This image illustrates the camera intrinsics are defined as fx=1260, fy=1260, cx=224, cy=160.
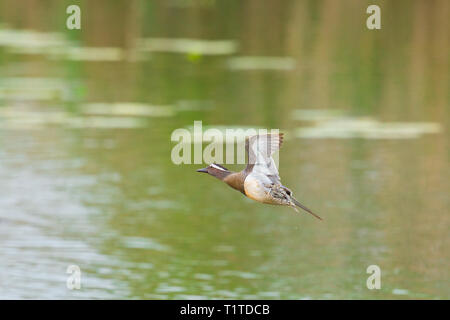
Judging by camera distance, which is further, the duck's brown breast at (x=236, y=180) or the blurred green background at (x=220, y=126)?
the blurred green background at (x=220, y=126)

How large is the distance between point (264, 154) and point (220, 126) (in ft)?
30.2

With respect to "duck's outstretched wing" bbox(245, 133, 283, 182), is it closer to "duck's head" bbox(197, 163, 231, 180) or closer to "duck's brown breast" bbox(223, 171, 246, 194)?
"duck's brown breast" bbox(223, 171, 246, 194)

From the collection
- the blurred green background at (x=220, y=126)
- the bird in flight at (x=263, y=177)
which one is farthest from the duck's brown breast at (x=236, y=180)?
the blurred green background at (x=220, y=126)

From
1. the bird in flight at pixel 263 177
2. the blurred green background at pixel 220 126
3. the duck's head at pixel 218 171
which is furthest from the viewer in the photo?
the blurred green background at pixel 220 126

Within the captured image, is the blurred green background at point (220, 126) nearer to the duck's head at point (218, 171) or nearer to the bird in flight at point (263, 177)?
the duck's head at point (218, 171)

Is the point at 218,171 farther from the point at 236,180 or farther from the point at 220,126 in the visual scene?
the point at 220,126

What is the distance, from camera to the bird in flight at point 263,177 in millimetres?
4590

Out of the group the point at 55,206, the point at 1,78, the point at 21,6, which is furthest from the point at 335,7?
Answer: the point at 55,206

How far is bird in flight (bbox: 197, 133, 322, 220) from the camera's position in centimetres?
459

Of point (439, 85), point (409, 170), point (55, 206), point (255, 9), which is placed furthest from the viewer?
point (255, 9)

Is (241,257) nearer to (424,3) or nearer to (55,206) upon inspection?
(55,206)

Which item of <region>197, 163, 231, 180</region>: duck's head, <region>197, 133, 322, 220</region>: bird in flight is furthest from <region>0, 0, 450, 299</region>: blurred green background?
<region>197, 133, 322, 220</region>: bird in flight

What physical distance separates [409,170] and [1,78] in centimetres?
642
